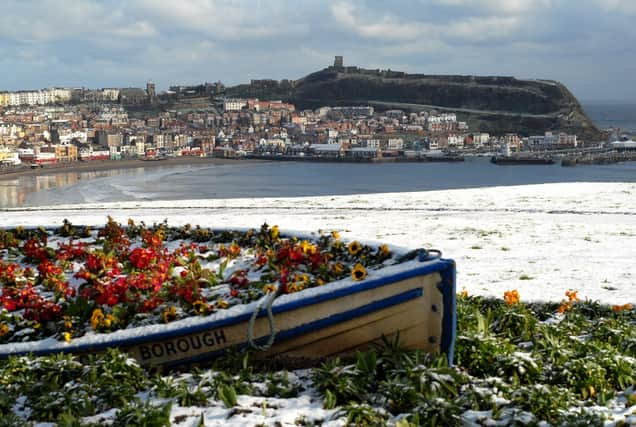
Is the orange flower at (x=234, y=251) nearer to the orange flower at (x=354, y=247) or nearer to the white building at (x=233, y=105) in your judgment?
the orange flower at (x=354, y=247)

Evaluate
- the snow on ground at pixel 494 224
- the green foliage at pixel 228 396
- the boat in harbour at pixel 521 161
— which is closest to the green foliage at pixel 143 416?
the green foliage at pixel 228 396

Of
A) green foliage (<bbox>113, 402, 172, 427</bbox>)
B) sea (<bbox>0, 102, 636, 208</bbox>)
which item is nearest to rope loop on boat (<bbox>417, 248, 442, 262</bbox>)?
green foliage (<bbox>113, 402, 172, 427</bbox>)

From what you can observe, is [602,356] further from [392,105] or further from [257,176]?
[392,105]

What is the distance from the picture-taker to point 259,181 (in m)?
57.2

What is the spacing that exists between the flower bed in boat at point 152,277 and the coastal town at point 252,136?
73726 millimetres

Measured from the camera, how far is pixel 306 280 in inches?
224

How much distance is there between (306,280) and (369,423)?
4.84 feet

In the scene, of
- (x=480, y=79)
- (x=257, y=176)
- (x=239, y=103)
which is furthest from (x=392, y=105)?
(x=257, y=176)

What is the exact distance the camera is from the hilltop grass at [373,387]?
4.64 meters

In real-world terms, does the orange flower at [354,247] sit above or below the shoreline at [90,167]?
above

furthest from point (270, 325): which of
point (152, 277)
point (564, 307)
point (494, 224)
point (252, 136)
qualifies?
point (252, 136)

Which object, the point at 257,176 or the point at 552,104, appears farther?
the point at 552,104

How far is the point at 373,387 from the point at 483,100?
173m

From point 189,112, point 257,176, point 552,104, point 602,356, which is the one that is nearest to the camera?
point 602,356
